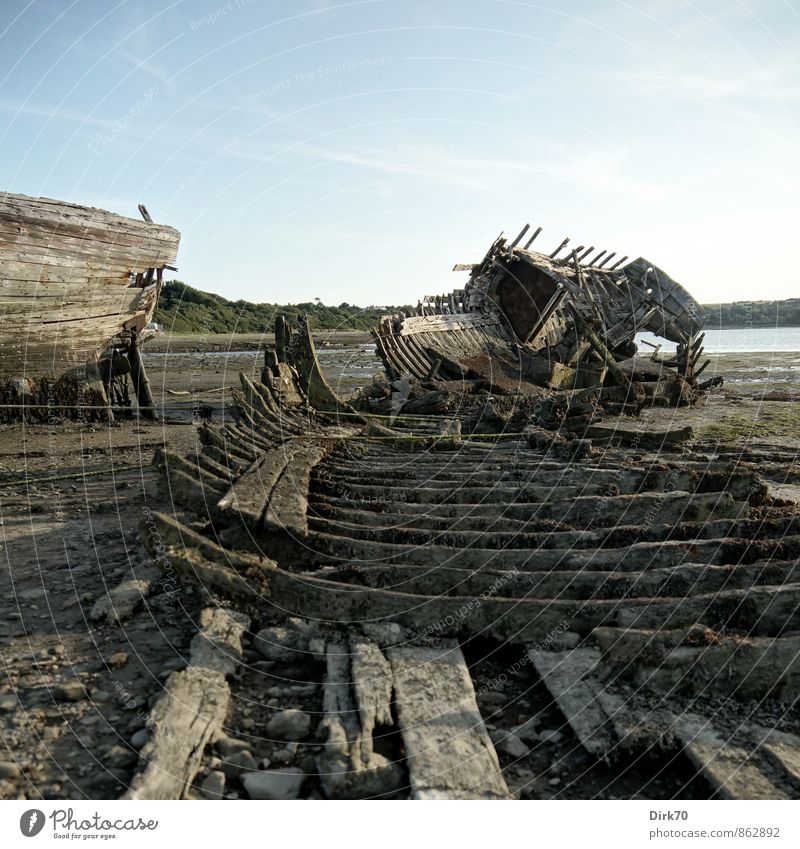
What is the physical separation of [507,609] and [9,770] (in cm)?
283

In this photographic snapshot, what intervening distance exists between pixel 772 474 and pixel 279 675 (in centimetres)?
872

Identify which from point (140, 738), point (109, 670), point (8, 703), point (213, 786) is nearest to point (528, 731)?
point (213, 786)

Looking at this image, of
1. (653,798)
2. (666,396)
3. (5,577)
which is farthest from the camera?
(666,396)

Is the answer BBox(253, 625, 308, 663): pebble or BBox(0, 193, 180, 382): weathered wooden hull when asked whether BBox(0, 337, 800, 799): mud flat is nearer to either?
BBox(253, 625, 308, 663): pebble

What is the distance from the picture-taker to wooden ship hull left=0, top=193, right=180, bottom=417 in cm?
1180

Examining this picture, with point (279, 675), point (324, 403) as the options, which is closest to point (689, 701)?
point (279, 675)

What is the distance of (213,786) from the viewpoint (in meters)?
3.14

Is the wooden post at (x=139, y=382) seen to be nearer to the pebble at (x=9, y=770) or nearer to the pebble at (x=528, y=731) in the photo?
the pebble at (x=9, y=770)

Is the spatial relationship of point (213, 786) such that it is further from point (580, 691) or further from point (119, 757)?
point (580, 691)

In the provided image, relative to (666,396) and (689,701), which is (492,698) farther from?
(666,396)

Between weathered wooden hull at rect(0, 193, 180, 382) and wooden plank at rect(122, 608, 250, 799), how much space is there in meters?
9.62

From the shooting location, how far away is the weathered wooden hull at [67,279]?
11.7 meters

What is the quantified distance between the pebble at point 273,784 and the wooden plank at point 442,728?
1.74ft
